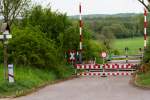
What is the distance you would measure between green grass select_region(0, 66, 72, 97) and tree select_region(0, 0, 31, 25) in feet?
28.7

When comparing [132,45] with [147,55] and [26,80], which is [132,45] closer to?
[147,55]

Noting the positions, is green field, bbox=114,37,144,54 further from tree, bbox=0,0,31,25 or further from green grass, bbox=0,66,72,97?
green grass, bbox=0,66,72,97

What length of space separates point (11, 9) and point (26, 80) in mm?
17176

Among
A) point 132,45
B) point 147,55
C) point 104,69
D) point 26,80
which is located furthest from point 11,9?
point 132,45

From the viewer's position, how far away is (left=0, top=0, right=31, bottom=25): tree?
40.8 m

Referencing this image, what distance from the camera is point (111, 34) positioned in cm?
11981

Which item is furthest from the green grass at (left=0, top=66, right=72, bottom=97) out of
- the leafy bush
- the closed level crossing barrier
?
the leafy bush

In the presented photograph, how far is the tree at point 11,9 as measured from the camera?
40.8 metres

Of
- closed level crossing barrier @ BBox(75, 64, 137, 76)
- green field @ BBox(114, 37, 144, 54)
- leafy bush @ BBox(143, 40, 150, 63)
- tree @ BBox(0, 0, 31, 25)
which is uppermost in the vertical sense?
tree @ BBox(0, 0, 31, 25)

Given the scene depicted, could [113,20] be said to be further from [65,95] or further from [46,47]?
[65,95]

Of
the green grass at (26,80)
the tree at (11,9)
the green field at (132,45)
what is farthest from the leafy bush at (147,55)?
the green field at (132,45)

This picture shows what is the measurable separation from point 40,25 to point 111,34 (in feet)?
266

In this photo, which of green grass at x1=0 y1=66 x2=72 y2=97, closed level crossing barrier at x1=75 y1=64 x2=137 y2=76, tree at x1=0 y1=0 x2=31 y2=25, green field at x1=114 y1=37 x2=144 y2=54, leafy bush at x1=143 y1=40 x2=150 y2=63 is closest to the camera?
green grass at x1=0 y1=66 x2=72 y2=97

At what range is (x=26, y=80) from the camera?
2522cm
